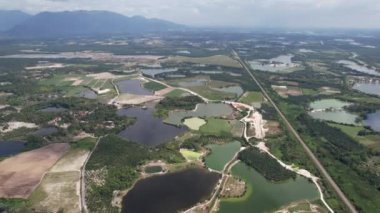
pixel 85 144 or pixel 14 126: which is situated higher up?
pixel 85 144

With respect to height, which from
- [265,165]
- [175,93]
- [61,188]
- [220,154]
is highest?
[61,188]

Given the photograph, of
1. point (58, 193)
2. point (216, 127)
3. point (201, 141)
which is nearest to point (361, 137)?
point (216, 127)

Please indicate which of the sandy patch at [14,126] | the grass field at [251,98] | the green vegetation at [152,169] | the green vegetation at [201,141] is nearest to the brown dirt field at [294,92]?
the grass field at [251,98]

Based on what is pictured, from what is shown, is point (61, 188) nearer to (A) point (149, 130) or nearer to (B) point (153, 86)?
(A) point (149, 130)

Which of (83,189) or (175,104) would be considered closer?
(83,189)

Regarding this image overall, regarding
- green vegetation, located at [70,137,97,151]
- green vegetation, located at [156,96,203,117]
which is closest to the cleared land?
green vegetation, located at [70,137,97,151]

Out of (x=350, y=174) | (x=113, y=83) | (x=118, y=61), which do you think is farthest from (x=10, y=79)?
(x=350, y=174)

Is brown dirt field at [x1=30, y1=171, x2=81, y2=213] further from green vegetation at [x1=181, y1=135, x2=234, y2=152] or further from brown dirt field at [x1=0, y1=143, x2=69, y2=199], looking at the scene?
green vegetation at [x1=181, y1=135, x2=234, y2=152]
